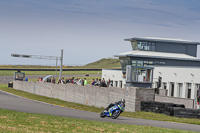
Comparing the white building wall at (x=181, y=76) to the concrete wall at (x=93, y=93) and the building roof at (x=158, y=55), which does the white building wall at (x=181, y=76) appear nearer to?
the concrete wall at (x=93, y=93)

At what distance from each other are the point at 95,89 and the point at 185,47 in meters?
41.0

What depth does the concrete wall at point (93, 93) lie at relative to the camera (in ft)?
94.9

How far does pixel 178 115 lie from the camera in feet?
76.3

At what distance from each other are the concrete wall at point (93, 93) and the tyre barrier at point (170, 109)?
3.25 ft

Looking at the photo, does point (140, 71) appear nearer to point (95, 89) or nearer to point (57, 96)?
point (95, 89)

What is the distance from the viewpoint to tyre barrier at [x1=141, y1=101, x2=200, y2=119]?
22688 millimetres

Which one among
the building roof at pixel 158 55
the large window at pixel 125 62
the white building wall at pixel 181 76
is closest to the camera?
the white building wall at pixel 181 76

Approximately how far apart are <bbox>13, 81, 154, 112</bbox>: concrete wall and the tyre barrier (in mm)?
989

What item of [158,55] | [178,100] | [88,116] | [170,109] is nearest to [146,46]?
[158,55]

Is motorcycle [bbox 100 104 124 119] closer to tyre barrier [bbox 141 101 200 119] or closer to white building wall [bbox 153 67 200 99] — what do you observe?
tyre barrier [bbox 141 101 200 119]

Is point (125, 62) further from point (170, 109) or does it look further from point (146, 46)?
point (170, 109)

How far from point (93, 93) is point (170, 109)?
15215 millimetres

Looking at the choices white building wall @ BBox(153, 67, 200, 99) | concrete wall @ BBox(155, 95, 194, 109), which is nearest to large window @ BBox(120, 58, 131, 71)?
white building wall @ BBox(153, 67, 200, 99)

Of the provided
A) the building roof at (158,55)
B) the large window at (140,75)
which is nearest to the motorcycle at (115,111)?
the large window at (140,75)
